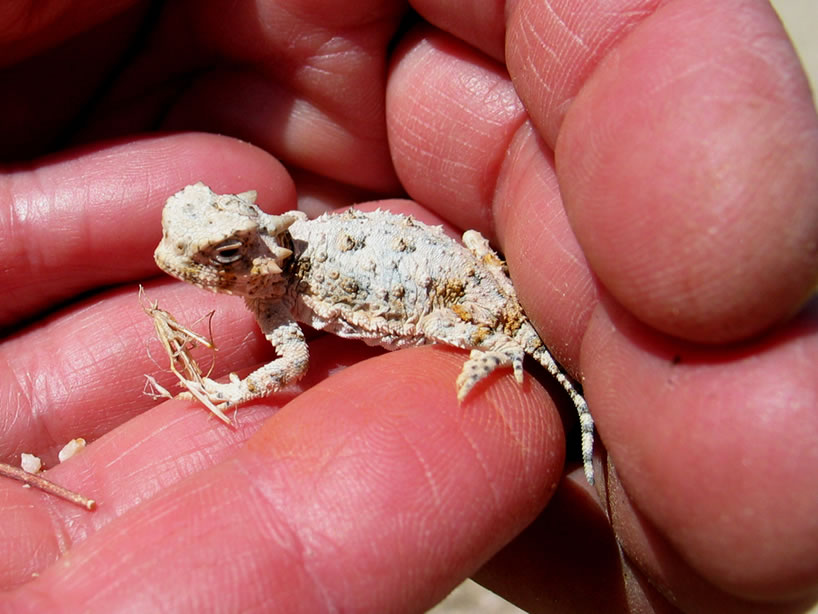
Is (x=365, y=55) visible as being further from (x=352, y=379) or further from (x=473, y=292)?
(x=352, y=379)

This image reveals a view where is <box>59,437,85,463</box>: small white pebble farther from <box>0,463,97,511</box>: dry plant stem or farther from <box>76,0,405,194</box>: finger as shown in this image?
<box>76,0,405,194</box>: finger

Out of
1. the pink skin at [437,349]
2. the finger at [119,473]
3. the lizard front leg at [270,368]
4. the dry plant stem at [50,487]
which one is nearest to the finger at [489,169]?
the pink skin at [437,349]

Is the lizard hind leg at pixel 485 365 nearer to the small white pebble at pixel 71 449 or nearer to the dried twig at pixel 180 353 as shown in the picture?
the dried twig at pixel 180 353

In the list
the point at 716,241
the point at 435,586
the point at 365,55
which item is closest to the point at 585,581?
the point at 435,586

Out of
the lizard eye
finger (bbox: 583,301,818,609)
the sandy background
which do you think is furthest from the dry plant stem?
the sandy background

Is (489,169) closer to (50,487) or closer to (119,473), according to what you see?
(119,473)
